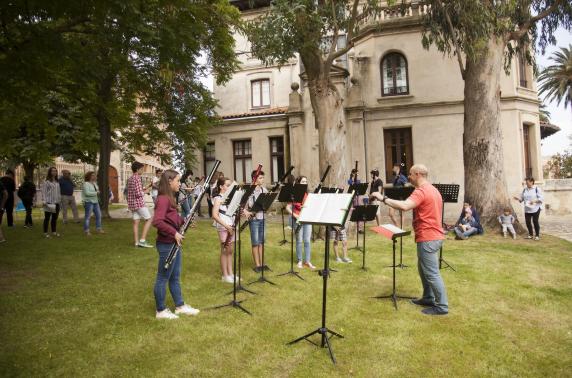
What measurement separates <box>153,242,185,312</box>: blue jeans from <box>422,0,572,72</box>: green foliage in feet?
38.2

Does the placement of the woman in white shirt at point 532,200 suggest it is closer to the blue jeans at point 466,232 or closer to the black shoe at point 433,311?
the blue jeans at point 466,232

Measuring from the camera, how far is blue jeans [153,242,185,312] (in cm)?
584

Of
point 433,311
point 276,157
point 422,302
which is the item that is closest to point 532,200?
point 422,302

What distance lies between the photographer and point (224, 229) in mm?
7695

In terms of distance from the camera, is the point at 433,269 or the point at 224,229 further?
the point at 224,229

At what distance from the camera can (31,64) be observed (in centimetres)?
891

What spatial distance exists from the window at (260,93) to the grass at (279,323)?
17.5 m

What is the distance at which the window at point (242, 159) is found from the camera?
24.9m

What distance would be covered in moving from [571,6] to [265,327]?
623 inches

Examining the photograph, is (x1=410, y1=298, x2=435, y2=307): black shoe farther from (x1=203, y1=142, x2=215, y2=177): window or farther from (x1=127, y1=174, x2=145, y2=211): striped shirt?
(x1=203, y1=142, x2=215, y2=177): window

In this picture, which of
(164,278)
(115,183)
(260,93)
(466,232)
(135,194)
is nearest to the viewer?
(164,278)

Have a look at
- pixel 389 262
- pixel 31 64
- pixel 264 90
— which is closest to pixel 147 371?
pixel 389 262

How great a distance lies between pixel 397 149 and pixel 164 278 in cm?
1744

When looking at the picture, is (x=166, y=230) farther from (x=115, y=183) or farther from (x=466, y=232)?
(x=115, y=183)
